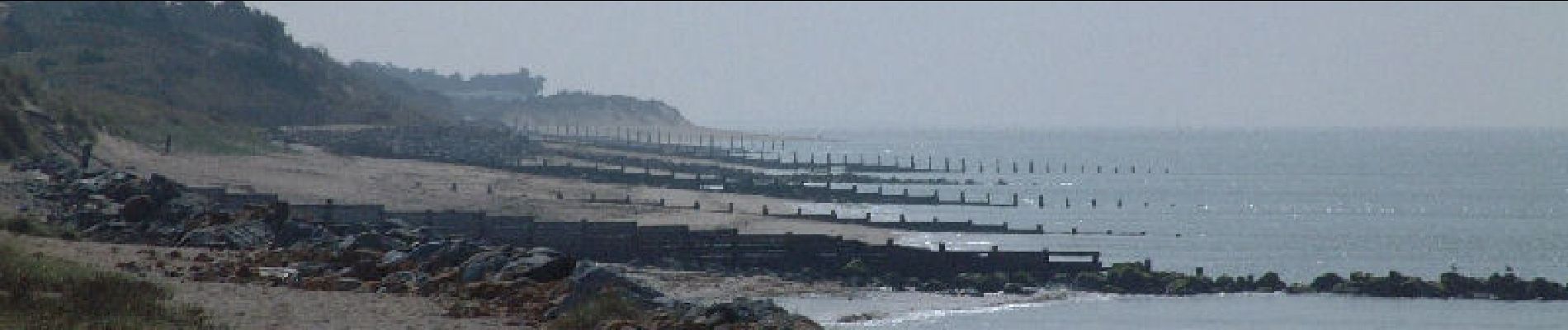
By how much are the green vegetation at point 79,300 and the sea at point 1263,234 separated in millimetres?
18646

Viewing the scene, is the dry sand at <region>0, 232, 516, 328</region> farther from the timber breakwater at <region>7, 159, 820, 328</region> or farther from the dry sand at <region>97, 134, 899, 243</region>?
the dry sand at <region>97, 134, 899, 243</region>

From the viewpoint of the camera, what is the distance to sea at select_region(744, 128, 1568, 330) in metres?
45.7

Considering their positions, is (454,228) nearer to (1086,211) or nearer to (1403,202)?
(1086,211)

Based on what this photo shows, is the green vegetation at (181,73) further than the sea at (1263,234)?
Yes

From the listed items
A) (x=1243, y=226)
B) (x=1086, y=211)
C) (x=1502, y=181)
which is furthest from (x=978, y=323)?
(x=1502, y=181)

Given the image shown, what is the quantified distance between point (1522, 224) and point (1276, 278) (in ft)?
175

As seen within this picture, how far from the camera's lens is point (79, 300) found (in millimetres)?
21219

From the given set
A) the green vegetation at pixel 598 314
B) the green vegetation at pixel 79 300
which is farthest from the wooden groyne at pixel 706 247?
the green vegetation at pixel 598 314

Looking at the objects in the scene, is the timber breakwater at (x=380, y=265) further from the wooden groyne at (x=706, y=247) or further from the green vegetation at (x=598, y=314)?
the wooden groyne at (x=706, y=247)

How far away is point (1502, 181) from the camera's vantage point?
157750 millimetres

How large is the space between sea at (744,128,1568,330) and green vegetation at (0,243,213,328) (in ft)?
61.2

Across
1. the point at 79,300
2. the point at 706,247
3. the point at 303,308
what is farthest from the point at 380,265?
the point at 706,247

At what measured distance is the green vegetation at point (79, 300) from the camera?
19984mm

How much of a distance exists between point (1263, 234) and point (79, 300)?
240 ft
